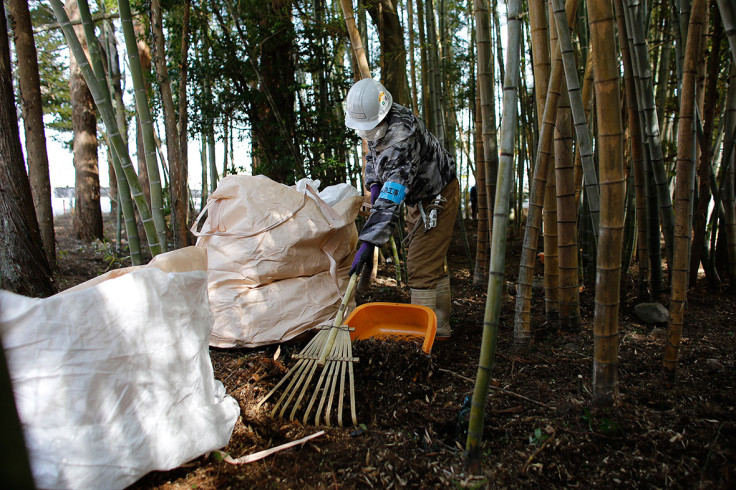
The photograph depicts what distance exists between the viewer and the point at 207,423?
129 centimetres

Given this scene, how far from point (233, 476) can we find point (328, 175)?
3636mm

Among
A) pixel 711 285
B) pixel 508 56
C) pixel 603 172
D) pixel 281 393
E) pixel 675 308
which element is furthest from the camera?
pixel 711 285

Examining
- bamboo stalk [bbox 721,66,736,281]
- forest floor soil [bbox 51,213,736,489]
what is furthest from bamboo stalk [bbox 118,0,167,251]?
bamboo stalk [bbox 721,66,736,281]

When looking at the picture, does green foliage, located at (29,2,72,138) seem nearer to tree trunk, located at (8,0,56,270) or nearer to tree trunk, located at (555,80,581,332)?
tree trunk, located at (8,0,56,270)

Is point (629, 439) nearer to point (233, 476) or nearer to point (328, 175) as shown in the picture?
point (233, 476)

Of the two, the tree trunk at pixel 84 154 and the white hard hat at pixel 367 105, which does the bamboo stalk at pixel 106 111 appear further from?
the tree trunk at pixel 84 154

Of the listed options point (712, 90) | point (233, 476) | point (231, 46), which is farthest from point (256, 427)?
point (231, 46)

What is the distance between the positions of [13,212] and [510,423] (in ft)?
9.90

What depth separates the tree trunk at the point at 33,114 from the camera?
3.26 meters

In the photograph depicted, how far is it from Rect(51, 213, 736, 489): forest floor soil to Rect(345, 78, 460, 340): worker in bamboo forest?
39cm

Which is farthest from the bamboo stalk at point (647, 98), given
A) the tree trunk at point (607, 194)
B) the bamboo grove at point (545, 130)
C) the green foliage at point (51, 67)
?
the green foliage at point (51, 67)

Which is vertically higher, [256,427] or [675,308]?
[675,308]

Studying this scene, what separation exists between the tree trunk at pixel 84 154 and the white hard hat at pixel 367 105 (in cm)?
555

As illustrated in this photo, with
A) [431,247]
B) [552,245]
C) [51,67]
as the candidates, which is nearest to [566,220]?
[552,245]
